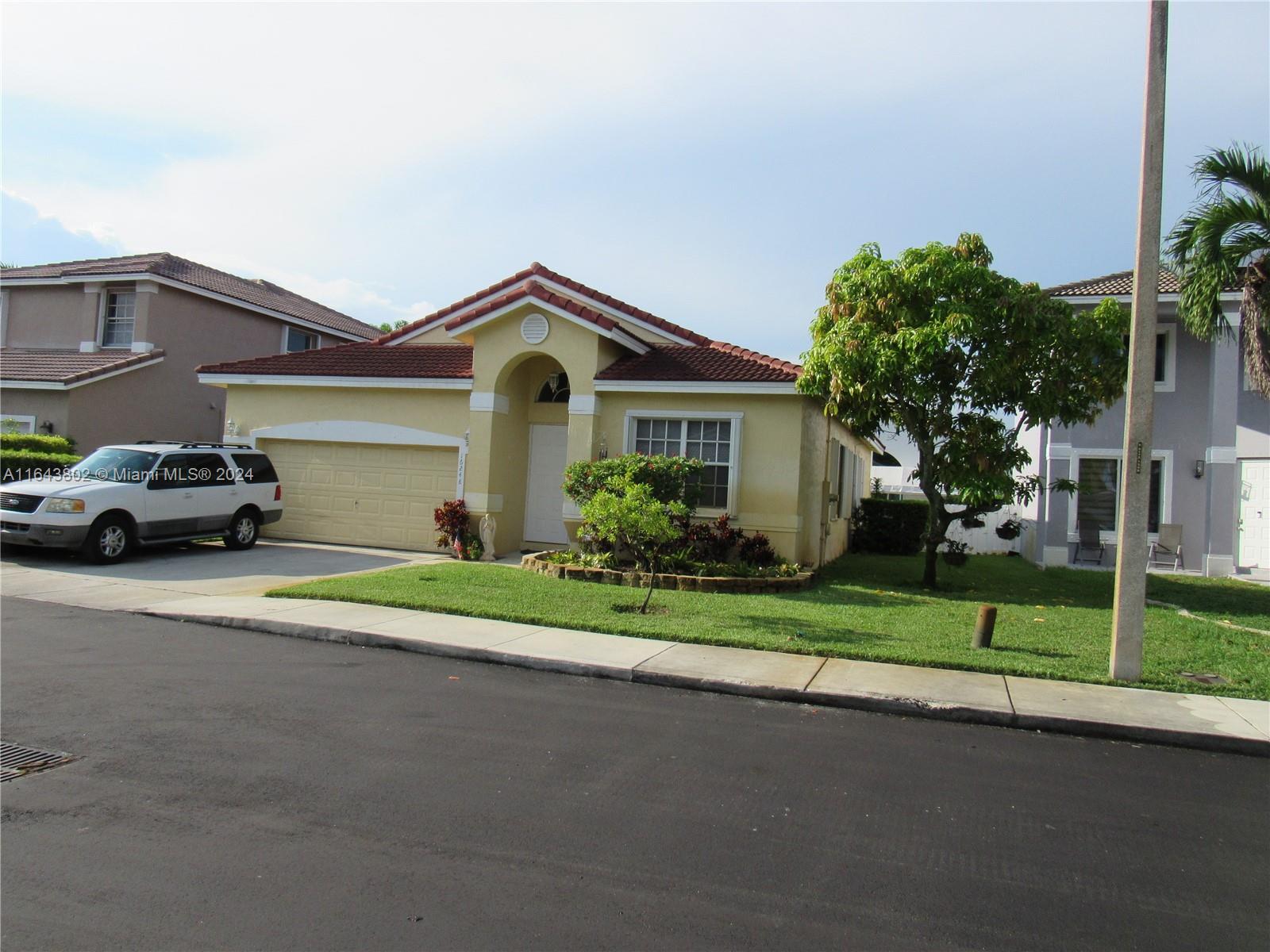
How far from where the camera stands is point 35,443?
1947 cm

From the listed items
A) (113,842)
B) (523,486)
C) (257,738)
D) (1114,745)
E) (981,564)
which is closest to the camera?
(113,842)

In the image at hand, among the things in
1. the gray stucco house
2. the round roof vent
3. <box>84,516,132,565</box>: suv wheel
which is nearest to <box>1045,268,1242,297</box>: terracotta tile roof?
the gray stucco house

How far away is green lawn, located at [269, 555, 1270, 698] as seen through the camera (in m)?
8.80

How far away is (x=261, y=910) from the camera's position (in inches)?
143

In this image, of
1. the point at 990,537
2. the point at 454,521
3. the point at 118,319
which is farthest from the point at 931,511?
the point at 118,319

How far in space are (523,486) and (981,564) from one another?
A: 33.9 ft

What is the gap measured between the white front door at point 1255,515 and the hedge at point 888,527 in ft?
22.7

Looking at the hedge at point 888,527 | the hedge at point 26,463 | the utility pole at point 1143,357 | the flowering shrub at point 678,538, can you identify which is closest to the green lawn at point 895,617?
the utility pole at point 1143,357

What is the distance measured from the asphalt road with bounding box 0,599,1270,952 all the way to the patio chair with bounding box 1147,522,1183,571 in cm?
1325

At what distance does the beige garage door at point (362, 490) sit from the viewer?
16.8 m

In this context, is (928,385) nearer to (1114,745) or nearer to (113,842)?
(1114,745)

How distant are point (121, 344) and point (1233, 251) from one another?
80.7 ft

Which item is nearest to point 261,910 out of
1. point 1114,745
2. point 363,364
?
point 1114,745

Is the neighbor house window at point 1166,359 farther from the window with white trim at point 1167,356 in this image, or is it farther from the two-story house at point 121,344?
the two-story house at point 121,344
